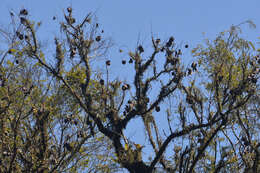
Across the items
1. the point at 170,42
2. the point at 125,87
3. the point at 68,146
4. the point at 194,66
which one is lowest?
the point at 68,146

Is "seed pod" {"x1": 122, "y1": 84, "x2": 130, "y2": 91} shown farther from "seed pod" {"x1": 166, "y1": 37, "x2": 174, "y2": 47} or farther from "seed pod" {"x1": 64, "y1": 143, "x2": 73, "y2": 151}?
"seed pod" {"x1": 64, "y1": 143, "x2": 73, "y2": 151}

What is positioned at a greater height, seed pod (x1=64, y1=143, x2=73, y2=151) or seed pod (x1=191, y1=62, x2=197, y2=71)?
seed pod (x1=191, y1=62, x2=197, y2=71)

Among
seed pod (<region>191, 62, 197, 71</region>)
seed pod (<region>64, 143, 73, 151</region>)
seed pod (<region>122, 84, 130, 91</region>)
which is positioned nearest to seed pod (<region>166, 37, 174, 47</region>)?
seed pod (<region>191, 62, 197, 71</region>)

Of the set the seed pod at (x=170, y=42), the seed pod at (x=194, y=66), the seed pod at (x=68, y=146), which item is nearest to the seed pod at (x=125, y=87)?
the seed pod at (x=170, y=42)

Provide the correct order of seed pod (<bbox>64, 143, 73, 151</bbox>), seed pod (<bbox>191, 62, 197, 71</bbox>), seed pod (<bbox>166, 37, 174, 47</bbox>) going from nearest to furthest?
seed pod (<bbox>64, 143, 73, 151</bbox>) < seed pod (<bbox>191, 62, 197, 71</bbox>) < seed pod (<bbox>166, 37, 174, 47</bbox>)

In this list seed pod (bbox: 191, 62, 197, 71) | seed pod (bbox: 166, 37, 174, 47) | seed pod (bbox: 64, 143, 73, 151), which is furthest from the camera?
seed pod (bbox: 166, 37, 174, 47)

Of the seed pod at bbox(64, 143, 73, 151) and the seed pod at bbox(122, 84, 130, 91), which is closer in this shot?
the seed pod at bbox(64, 143, 73, 151)

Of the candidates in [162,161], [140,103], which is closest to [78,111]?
[140,103]

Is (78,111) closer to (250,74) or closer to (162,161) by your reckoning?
(162,161)

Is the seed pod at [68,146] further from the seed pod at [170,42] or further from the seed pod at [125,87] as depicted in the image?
the seed pod at [170,42]

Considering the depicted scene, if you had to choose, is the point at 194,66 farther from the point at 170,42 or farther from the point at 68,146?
the point at 68,146

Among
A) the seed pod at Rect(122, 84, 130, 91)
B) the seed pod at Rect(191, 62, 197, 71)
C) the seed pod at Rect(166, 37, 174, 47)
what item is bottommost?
the seed pod at Rect(122, 84, 130, 91)

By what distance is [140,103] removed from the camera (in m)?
11.8

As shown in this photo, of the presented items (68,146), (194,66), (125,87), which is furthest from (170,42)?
(68,146)
